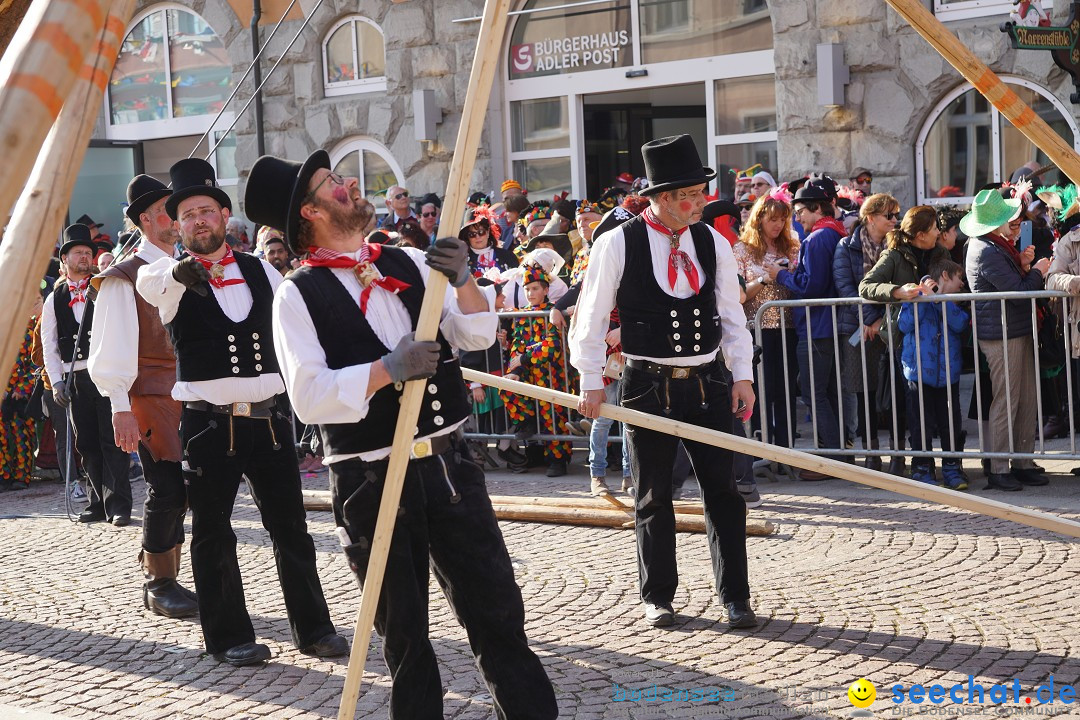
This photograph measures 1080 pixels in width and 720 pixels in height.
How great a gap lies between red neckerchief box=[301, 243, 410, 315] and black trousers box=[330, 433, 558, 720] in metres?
0.52

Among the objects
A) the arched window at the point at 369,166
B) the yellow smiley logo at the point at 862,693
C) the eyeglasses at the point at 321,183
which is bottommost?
the yellow smiley logo at the point at 862,693

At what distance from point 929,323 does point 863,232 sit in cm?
100

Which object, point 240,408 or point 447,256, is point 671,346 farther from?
point 447,256

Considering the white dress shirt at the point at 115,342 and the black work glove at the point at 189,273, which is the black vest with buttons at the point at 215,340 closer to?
the black work glove at the point at 189,273

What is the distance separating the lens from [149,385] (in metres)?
6.57

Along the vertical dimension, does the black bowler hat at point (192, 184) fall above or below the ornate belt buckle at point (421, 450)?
above

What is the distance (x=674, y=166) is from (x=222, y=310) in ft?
6.76

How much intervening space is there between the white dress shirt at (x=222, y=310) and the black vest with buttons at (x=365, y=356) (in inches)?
67.6

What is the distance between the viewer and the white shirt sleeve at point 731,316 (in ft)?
18.9

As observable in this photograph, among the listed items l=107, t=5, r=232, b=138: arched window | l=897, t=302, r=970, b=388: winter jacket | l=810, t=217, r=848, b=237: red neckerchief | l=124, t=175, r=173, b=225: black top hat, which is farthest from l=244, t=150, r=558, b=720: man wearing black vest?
l=107, t=5, r=232, b=138: arched window

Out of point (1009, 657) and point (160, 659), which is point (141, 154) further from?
point (1009, 657)

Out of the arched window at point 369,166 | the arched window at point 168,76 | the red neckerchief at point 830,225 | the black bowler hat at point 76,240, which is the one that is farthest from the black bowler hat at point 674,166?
the arched window at point 168,76

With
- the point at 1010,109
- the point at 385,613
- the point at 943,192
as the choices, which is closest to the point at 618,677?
the point at 385,613

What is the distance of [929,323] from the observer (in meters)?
8.38
